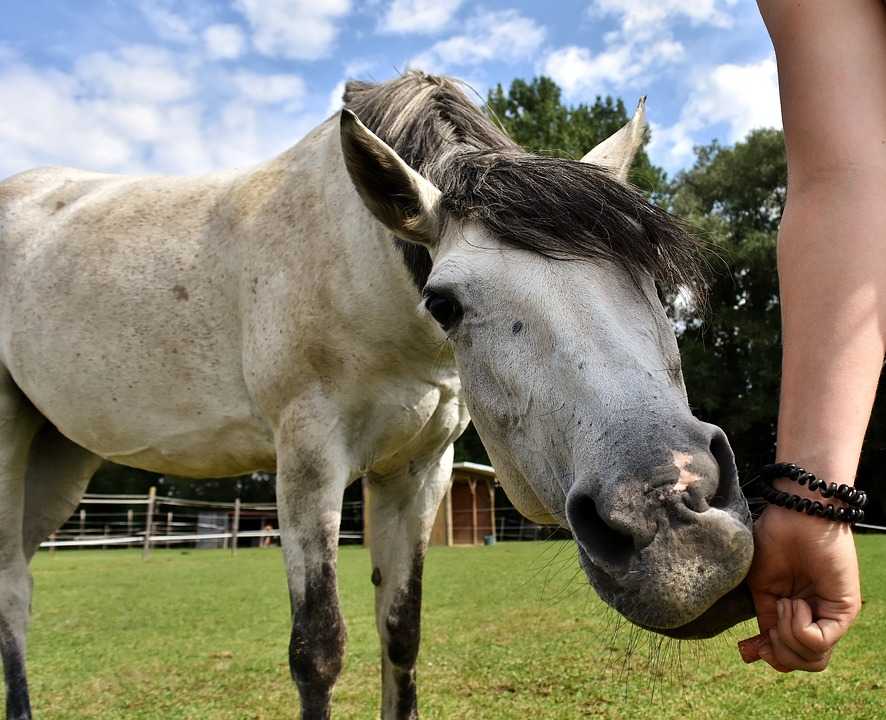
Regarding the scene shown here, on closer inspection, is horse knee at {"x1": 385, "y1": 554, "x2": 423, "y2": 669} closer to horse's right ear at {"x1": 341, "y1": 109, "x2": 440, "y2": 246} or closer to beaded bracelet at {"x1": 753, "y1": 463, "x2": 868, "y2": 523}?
horse's right ear at {"x1": 341, "y1": 109, "x2": 440, "y2": 246}

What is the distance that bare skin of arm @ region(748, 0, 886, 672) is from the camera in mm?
1026

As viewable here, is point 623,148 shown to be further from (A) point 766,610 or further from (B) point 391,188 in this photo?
(A) point 766,610

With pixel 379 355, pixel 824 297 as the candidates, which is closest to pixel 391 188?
pixel 379 355

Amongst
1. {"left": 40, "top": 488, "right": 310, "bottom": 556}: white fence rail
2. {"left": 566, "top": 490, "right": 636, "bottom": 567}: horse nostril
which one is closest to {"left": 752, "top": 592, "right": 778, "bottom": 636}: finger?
{"left": 566, "top": 490, "right": 636, "bottom": 567}: horse nostril

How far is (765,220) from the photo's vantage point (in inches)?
1121

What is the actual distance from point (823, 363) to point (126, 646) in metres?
6.44

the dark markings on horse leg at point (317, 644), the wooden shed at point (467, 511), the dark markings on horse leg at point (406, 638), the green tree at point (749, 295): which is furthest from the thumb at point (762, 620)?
the wooden shed at point (467, 511)

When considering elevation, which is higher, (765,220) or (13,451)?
(765,220)

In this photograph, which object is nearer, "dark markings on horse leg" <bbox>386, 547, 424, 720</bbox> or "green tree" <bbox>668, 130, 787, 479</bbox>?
"dark markings on horse leg" <bbox>386, 547, 424, 720</bbox>

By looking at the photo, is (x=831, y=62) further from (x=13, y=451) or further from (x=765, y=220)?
(x=765, y=220)

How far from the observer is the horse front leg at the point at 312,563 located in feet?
9.48

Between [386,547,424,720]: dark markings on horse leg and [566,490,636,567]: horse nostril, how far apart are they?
216cm

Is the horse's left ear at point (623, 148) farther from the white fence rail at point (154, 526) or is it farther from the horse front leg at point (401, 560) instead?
the white fence rail at point (154, 526)

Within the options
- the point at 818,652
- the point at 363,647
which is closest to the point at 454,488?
the point at 363,647
